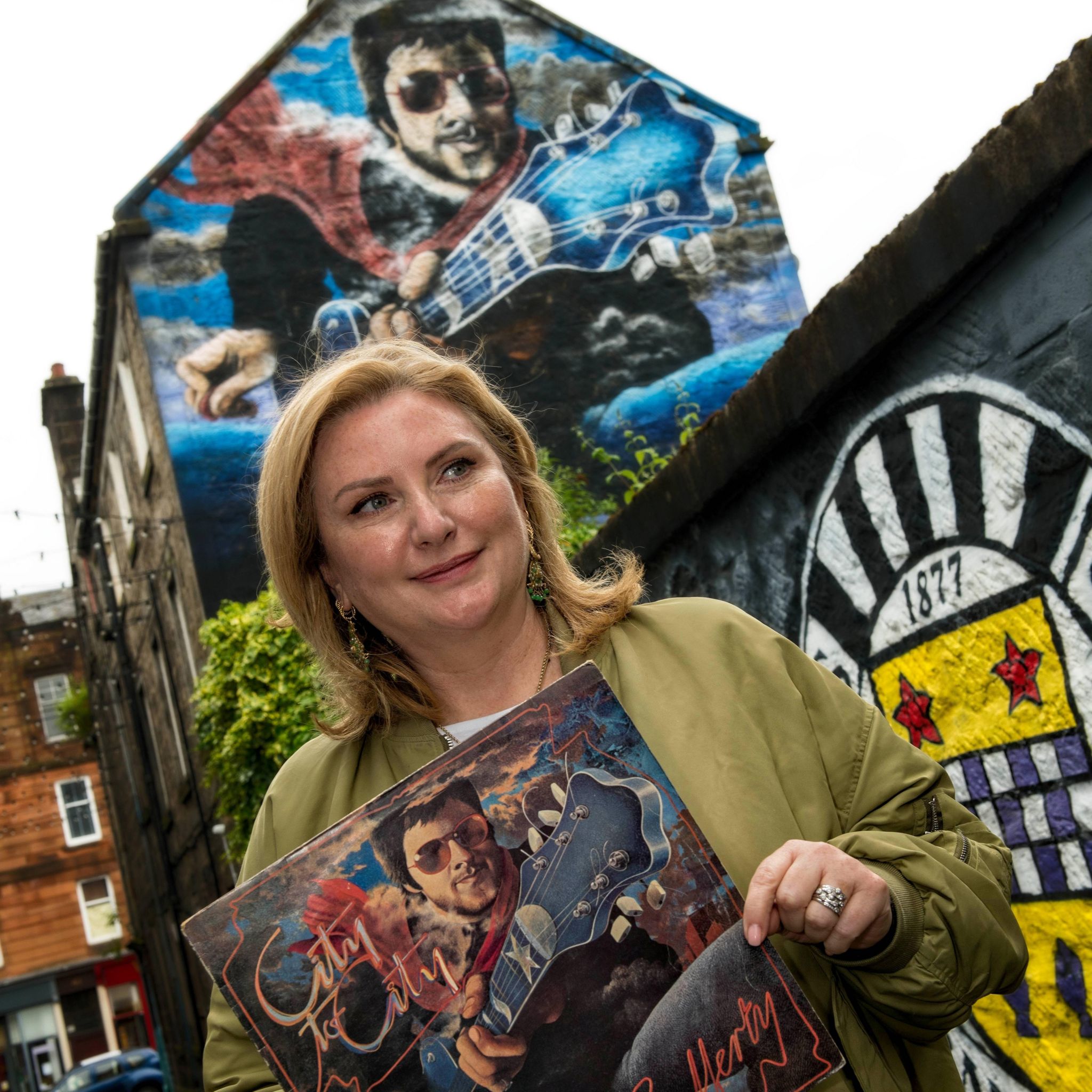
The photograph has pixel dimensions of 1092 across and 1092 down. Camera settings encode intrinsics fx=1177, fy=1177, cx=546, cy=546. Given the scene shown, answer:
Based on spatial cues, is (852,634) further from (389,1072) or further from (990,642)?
(389,1072)

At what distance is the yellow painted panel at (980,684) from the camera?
9.56 ft

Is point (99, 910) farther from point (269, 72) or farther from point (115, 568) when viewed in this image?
point (269, 72)

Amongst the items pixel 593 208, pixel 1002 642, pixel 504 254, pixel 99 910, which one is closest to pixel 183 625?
pixel 504 254

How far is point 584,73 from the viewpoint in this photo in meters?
14.7

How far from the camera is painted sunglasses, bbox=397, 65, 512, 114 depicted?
1389cm

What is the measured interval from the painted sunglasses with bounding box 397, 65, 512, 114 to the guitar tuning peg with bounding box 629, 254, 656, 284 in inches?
97.6

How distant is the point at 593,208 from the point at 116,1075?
53.4ft

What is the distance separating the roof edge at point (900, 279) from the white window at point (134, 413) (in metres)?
10.7

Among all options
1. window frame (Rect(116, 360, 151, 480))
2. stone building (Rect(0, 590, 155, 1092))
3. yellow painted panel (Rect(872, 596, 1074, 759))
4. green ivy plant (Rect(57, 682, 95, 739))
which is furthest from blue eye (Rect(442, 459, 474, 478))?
stone building (Rect(0, 590, 155, 1092))

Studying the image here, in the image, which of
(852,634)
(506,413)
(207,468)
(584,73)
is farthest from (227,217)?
(506,413)

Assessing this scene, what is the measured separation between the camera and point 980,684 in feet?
10.4

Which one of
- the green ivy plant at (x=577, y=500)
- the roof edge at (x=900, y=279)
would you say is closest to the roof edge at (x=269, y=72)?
the green ivy plant at (x=577, y=500)

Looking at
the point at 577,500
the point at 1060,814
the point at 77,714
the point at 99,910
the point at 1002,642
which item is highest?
the point at 77,714

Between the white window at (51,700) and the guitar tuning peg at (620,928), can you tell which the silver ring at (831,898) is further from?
the white window at (51,700)
